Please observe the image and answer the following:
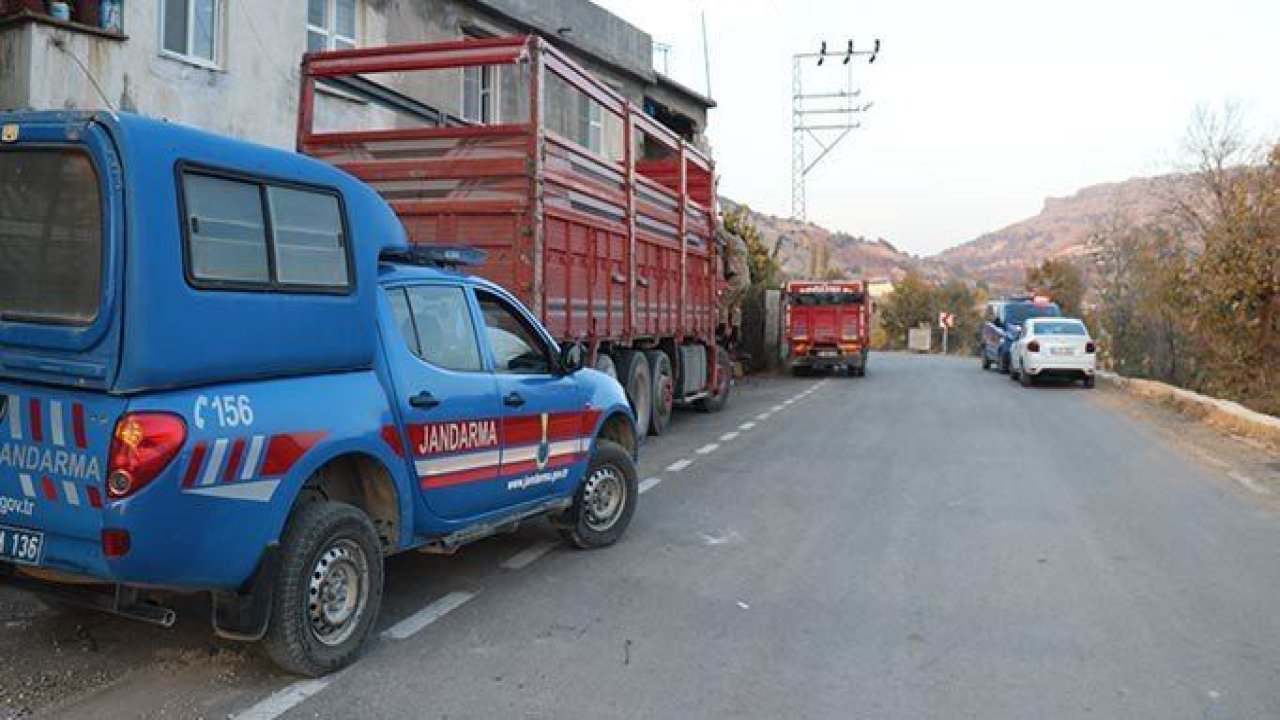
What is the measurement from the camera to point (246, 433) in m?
4.04

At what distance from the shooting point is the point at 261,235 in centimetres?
433

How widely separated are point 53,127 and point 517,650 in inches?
116

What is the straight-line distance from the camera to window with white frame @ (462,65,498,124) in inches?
741

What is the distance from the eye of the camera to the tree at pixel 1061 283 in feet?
177

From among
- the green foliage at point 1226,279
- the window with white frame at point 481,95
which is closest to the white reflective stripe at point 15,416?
the window with white frame at point 481,95

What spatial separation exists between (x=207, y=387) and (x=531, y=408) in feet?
7.51

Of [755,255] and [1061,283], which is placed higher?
[1061,283]

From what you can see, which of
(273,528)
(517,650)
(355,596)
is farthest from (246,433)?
(517,650)

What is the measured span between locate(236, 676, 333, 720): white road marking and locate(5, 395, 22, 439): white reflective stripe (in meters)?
1.40

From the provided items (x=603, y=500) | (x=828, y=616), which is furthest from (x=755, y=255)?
(x=828, y=616)

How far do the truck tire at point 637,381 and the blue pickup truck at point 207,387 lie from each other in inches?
278

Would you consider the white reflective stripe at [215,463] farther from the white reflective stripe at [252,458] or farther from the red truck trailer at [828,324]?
the red truck trailer at [828,324]

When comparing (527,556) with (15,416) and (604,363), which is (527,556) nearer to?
(15,416)

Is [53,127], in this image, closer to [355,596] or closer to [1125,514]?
[355,596]
